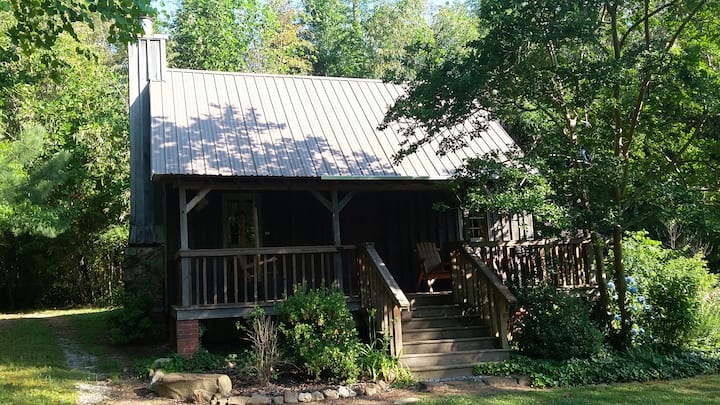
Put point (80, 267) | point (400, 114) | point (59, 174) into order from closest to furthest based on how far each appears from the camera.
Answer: point (400, 114) → point (59, 174) → point (80, 267)

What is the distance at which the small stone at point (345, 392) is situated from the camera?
735 centimetres

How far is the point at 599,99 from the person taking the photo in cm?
898

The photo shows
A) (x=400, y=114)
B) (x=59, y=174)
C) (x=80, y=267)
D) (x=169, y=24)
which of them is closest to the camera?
(x=400, y=114)

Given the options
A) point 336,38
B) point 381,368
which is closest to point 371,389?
point 381,368

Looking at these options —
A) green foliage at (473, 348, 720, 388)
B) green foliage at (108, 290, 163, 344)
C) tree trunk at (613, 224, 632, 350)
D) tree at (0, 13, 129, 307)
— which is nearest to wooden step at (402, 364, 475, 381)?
green foliage at (473, 348, 720, 388)

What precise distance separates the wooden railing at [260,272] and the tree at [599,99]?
2533mm

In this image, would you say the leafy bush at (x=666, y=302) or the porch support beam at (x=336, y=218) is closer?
the leafy bush at (x=666, y=302)

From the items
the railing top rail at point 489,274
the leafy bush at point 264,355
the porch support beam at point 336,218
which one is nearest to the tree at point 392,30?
the porch support beam at point 336,218

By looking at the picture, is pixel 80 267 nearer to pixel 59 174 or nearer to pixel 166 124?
pixel 59 174

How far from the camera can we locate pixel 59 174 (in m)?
16.8

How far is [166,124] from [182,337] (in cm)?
397

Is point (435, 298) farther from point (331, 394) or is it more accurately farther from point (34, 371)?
point (34, 371)

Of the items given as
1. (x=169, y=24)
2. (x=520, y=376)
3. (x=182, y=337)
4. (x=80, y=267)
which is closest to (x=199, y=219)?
(x=182, y=337)

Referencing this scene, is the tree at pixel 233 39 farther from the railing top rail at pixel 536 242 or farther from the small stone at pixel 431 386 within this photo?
the small stone at pixel 431 386
